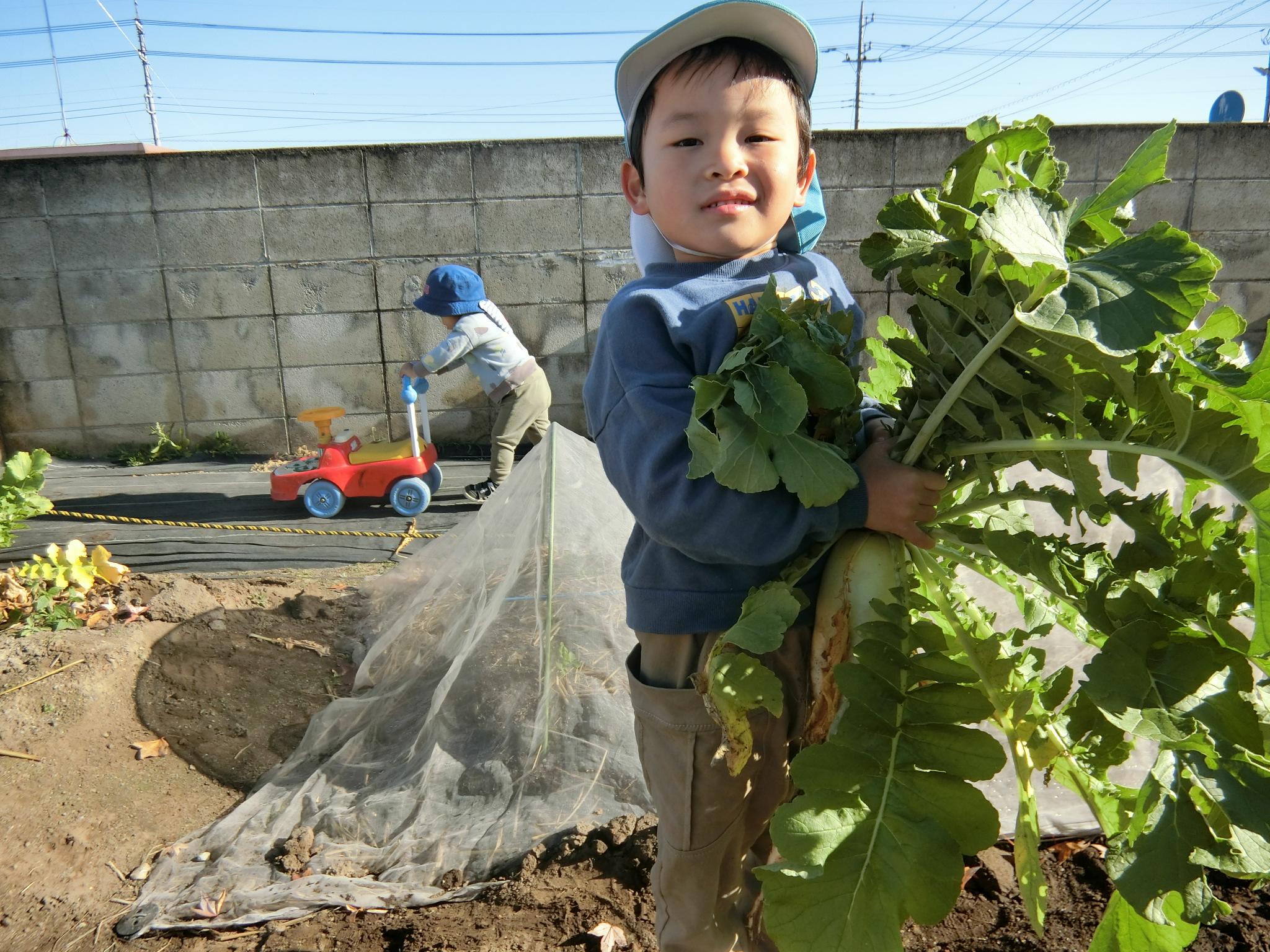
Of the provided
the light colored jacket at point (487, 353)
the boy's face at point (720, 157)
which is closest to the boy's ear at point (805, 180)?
the boy's face at point (720, 157)

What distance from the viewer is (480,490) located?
5.98m

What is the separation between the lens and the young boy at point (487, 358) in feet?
19.1

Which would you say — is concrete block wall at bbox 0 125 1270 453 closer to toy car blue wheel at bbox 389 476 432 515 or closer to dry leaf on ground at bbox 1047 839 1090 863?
toy car blue wheel at bbox 389 476 432 515

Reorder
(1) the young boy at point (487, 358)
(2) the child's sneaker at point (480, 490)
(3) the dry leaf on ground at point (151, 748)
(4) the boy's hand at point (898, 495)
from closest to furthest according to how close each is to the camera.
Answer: (4) the boy's hand at point (898, 495) → (3) the dry leaf on ground at point (151, 748) → (1) the young boy at point (487, 358) → (2) the child's sneaker at point (480, 490)

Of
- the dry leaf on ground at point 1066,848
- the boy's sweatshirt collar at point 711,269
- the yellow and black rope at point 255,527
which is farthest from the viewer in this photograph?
the yellow and black rope at point 255,527

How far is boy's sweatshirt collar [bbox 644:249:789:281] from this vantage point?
5.02 ft

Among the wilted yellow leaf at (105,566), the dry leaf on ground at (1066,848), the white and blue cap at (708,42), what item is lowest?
the dry leaf on ground at (1066,848)

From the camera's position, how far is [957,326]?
121cm

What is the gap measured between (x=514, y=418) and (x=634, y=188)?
174 inches

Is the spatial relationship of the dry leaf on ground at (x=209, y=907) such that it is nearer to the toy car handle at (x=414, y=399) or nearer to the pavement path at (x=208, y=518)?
the pavement path at (x=208, y=518)

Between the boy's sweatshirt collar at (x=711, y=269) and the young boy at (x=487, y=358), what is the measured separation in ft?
14.3

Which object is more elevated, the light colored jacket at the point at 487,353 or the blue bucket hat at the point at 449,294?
the blue bucket hat at the point at 449,294

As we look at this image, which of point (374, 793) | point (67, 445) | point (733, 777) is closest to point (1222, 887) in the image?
point (733, 777)

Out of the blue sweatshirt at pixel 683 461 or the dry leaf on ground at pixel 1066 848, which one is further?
the dry leaf on ground at pixel 1066 848
